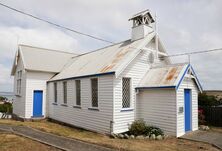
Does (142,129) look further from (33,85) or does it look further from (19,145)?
(33,85)

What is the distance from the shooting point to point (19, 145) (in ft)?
31.8

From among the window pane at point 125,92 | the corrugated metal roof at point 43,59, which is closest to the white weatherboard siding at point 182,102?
the window pane at point 125,92

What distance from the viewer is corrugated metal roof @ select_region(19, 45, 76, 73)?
2064 cm

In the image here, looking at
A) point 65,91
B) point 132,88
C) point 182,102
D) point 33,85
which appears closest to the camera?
point 182,102

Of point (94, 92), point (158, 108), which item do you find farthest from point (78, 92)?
point (158, 108)

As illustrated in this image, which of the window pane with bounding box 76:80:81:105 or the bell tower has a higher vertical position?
the bell tower

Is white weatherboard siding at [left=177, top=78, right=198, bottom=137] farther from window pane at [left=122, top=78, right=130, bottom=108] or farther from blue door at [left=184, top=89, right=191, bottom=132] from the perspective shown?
window pane at [left=122, top=78, right=130, bottom=108]

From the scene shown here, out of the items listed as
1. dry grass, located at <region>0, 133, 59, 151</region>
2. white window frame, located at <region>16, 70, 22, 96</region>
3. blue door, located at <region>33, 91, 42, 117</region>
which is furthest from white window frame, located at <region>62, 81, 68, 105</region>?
dry grass, located at <region>0, 133, 59, 151</region>

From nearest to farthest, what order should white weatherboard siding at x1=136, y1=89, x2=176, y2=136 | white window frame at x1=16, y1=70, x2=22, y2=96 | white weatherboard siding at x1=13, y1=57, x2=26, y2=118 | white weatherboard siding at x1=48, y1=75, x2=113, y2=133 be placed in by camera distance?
1. white weatherboard siding at x1=136, y1=89, x2=176, y2=136
2. white weatherboard siding at x1=48, y1=75, x2=113, y2=133
3. white weatherboard siding at x1=13, y1=57, x2=26, y2=118
4. white window frame at x1=16, y1=70, x2=22, y2=96

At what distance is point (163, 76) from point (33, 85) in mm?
12346

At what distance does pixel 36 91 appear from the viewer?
66.4 ft

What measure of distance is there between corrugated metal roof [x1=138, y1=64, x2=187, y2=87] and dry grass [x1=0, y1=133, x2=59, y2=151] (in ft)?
22.9

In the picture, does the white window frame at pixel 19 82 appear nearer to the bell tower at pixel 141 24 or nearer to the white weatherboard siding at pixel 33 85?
the white weatherboard siding at pixel 33 85

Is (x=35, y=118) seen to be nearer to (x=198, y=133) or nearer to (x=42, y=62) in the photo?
(x=42, y=62)
